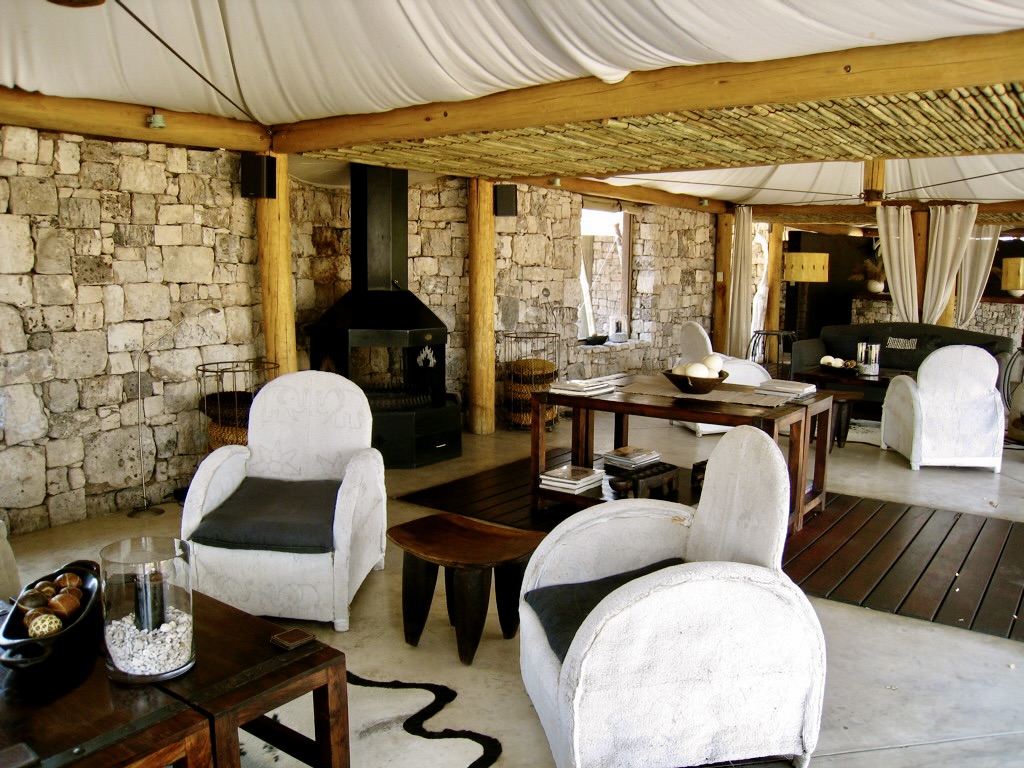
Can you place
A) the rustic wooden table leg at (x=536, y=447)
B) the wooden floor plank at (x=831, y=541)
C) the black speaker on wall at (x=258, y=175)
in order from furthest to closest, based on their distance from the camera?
the black speaker on wall at (x=258, y=175) → the rustic wooden table leg at (x=536, y=447) → the wooden floor plank at (x=831, y=541)

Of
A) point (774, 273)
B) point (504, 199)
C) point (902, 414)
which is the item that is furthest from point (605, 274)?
point (902, 414)

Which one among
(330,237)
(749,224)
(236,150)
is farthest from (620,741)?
(749,224)

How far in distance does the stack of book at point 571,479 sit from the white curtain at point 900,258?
5.90 meters

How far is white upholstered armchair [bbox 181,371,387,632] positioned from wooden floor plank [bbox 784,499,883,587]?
6.64ft

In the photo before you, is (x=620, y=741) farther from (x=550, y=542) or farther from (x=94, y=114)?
(x=94, y=114)

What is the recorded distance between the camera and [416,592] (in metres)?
3.08

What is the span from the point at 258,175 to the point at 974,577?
4.65 meters

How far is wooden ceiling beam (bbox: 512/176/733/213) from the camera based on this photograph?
7.36m

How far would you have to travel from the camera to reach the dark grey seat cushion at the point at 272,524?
125 inches

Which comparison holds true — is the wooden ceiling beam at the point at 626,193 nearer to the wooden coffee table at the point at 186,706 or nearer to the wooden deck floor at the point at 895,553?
the wooden deck floor at the point at 895,553

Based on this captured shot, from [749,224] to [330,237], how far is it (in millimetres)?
6187

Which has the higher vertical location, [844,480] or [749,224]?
[749,224]

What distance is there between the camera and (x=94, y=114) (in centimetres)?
442

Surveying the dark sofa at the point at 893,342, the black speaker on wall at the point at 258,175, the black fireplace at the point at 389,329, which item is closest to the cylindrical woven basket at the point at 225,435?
the black fireplace at the point at 389,329
